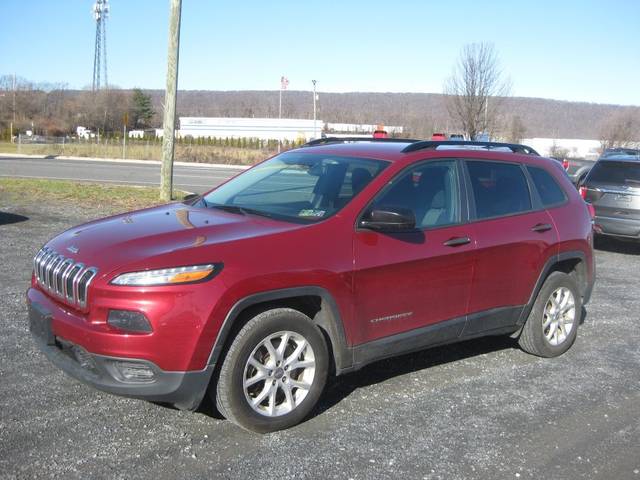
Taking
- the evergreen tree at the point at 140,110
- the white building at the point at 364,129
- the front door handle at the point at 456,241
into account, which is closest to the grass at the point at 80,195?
the front door handle at the point at 456,241

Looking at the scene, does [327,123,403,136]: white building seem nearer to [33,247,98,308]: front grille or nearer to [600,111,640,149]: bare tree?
[600,111,640,149]: bare tree


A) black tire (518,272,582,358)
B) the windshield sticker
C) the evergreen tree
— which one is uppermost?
the evergreen tree

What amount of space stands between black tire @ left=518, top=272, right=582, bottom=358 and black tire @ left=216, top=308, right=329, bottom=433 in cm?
225

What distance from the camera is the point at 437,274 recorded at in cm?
466

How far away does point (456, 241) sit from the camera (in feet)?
15.8

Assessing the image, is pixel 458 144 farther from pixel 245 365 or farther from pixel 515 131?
pixel 515 131

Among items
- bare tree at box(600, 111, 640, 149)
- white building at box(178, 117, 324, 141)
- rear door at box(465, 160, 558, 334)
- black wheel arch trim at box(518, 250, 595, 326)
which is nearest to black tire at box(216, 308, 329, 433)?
rear door at box(465, 160, 558, 334)

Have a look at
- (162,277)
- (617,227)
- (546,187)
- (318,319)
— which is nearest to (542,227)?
(546,187)

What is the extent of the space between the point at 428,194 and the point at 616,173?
819 cm

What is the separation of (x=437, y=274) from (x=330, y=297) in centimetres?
94

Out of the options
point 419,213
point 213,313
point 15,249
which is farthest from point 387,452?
point 15,249

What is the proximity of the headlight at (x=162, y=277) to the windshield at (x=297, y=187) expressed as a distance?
916 millimetres

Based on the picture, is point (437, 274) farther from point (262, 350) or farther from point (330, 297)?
point (262, 350)

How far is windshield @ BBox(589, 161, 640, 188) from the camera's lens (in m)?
11.5
